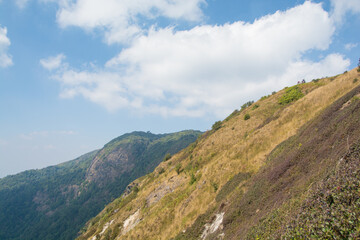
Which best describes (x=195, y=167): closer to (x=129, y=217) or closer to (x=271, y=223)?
(x=129, y=217)

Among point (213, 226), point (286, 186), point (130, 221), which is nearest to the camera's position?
point (286, 186)

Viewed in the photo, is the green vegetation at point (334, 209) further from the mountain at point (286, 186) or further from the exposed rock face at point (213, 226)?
the exposed rock face at point (213, 226)

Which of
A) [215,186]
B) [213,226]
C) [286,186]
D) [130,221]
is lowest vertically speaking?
[130,221]

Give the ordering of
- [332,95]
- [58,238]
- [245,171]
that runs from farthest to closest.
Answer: [58,238] → [332,95] → [245,171]

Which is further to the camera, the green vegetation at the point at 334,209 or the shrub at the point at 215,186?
the shrub at the point at 215,186

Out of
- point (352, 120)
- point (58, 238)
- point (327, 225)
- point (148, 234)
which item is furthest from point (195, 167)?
point (58, 238)

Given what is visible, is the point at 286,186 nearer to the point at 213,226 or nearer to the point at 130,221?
the point at 213,226

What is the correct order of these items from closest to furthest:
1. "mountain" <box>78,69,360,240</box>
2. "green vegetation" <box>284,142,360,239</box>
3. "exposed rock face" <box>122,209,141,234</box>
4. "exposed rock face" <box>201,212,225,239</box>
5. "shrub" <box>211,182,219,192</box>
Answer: "green vegetation" <box>284,142,360,239</box> < "mountain" <box>78,69,360,240</box> < "exposed rock face" <box>201,212,225,239</box> < "shrub" <box>211,182,219,192</box> < "exposed rock face" <box>122,209,141,234</box>

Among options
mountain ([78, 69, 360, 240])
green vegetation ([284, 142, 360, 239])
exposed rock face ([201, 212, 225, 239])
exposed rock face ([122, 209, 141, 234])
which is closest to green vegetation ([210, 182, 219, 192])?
mountain ([78, 69, 360, 240])

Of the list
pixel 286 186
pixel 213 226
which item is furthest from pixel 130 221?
pixel 286 186

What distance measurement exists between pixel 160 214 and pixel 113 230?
56.1 ft

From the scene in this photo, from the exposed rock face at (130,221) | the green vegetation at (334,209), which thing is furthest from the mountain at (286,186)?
the exposed rock face at (130,221)

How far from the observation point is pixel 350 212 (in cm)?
570

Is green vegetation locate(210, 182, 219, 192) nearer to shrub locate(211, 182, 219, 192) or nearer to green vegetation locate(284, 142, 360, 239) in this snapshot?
shrub locate(211, 182, 219, 192)
